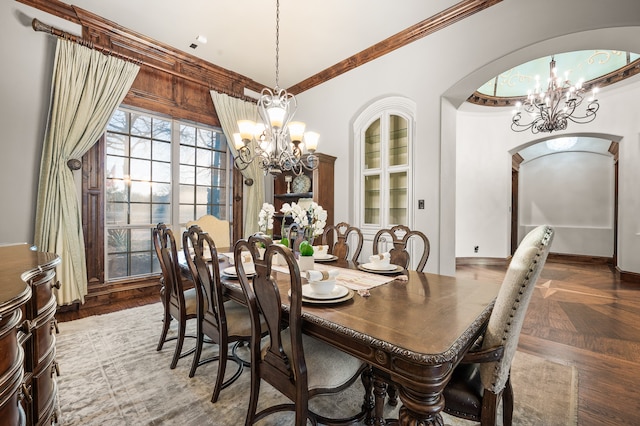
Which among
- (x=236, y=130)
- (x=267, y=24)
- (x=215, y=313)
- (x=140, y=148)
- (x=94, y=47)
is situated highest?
(x=267, y=24)

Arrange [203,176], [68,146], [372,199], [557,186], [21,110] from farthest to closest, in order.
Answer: [557,186] → [203,176] → [372,199] → [68,146] → [21,110]

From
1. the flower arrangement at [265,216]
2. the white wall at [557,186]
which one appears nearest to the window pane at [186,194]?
the flower arrangement at [265,216]

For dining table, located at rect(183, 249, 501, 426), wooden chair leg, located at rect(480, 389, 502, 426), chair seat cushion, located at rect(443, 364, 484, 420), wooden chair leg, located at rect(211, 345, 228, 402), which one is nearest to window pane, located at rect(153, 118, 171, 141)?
dining table, located at rect(183, 249, 501, 426)

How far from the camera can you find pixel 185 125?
13.0ft

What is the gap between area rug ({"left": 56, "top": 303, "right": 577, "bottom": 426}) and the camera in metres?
1.50

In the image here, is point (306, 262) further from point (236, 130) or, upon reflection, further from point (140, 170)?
point (236, 130)

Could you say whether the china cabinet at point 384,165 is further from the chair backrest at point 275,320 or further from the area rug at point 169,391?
the chair backrest at point 275,320

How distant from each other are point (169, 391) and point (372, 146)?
10.9ft

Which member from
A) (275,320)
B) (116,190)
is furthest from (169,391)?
(116,190)

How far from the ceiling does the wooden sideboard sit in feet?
9.29

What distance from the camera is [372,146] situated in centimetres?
373

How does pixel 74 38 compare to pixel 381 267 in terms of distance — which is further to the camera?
pixel 74 38

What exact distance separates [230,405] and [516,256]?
169cm

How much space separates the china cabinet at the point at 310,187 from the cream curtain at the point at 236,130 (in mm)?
323
